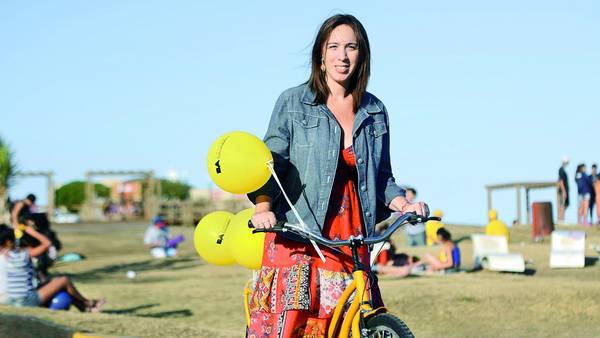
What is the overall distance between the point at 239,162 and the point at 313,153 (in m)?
0.35

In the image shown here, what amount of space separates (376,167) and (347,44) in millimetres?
598

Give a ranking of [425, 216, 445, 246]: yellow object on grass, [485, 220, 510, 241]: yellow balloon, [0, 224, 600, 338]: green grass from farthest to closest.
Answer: [425, 216, 445, 246]: yellow object on grass → [485, 220, 510, 241]: yellow balloon → [0, 224, 600, 338]: green grass

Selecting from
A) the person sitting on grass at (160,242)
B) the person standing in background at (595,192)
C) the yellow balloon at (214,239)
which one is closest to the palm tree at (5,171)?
the person sitting on grass at (160,242)

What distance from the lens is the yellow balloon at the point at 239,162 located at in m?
4.69

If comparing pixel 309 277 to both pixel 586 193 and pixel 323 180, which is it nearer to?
pixel 323 180

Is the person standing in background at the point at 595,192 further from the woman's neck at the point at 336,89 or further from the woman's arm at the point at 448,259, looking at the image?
the woman's neck at the point at 336,89

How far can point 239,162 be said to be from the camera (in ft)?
15.6

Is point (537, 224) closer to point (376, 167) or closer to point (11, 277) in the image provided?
point (11, 277)

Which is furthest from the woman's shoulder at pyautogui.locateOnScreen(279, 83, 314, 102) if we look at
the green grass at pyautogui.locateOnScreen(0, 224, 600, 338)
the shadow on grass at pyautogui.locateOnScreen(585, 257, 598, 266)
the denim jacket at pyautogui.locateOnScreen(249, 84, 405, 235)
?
the shadow on grass at pyautogui.locateOnScreen(585, 257, 598, 266)

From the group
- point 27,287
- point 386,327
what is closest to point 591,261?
point 27,287

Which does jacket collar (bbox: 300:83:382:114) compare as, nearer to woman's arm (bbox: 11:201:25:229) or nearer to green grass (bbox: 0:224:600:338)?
green grass (bbox: 0:224:600:338)

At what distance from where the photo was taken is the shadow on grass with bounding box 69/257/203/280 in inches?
801

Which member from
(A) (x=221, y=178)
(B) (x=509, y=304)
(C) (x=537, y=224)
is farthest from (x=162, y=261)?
(A) (x=221, y=178)

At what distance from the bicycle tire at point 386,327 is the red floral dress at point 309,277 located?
0.33 metres
